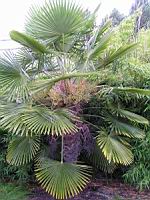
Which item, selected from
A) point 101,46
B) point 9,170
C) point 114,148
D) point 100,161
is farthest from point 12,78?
point 9,170

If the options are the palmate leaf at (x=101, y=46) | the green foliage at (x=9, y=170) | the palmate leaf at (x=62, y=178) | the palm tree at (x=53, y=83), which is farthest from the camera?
the green foliage at (x=9, y=170)

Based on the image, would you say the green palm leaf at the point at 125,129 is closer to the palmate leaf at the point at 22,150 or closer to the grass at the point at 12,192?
the palmate leaf at the point at 22,150

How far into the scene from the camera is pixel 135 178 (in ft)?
14.1

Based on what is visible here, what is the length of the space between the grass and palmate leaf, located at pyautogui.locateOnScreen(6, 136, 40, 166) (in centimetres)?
61

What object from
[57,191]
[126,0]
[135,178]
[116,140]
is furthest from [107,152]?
[126,0]

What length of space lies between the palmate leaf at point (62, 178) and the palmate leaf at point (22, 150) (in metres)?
0.34

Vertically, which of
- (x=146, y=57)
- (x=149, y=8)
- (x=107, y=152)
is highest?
(x=149, y=8)

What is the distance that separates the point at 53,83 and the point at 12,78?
48cm

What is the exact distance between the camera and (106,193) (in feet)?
13.7

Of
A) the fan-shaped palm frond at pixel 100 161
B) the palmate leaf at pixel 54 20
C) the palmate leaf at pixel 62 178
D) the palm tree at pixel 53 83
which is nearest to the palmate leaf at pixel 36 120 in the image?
the palm tree at pixel 53 83

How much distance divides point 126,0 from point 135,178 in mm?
4970

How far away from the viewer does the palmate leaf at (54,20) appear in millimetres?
3744

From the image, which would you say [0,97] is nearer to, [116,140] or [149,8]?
[116,140]

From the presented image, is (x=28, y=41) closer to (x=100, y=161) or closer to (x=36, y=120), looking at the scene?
(x=36, y=120)
